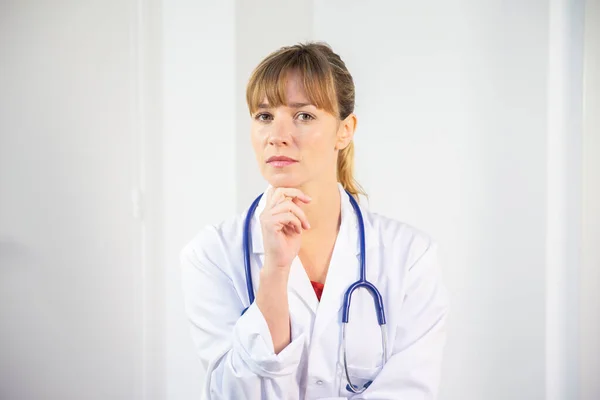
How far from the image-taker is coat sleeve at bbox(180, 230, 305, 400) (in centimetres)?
118

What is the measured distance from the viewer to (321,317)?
1293mm

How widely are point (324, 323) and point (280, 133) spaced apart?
41 cm

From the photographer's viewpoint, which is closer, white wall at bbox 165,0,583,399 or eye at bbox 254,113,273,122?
eye at bbox 254,113,273,122

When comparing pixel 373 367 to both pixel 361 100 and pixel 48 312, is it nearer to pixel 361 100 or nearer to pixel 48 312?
pixel 48 312

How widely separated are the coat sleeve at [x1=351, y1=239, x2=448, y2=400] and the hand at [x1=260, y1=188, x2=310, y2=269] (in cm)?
30

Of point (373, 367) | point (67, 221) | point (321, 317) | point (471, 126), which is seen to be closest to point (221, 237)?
point (321, 317)

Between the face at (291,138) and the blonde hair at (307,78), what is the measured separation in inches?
0.6

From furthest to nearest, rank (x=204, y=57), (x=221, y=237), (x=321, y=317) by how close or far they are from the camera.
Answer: (x=204, y=57) → (x=221, y=237) → (x=321, y=317)

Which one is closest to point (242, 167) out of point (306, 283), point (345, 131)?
point (345, 131)

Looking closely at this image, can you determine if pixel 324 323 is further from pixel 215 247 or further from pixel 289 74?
pixel 289 74

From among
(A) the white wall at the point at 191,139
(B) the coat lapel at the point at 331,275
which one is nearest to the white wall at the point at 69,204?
(A) the white wall at the point at 191,139

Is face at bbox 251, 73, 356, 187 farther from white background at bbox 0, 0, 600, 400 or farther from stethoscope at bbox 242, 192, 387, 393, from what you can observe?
white background at bbox 0, 0, 600, 400

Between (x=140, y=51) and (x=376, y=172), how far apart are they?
869mm

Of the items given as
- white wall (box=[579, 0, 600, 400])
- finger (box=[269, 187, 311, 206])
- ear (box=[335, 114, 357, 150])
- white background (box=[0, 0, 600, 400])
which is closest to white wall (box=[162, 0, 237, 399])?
white background (box=[0, 0, 600, 400])
